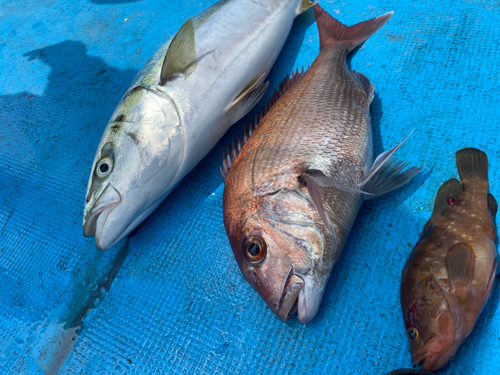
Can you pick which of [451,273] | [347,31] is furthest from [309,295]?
[347,31]

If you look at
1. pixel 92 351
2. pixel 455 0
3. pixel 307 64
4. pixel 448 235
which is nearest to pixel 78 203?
pixel 92 351

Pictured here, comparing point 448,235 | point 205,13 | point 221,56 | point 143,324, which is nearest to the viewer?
point 448,235

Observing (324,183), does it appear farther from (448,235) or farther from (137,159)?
(137,159)

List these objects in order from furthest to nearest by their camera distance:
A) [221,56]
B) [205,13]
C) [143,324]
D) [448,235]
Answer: [205,13] < [221,56] < [143,324] < [448,235]

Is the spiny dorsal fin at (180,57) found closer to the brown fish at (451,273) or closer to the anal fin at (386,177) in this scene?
the anal fin at (386,177)

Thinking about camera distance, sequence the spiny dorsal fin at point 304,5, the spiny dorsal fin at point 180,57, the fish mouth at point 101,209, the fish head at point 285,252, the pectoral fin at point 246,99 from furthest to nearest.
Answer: the spiny dorsal fin at point 304,5 → the pectoral fin at point 246,99 → the spiny dorsal fin at point 180,57 → the fish mouth at point 101,209 → the fish head at point 285,252

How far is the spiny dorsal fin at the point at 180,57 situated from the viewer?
213cm

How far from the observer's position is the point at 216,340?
6.07ft

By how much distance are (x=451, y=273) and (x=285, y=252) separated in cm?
71

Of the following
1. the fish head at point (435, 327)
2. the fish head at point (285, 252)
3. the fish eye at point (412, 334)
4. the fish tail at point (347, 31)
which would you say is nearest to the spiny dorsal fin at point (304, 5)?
the fish tail at point (347, 31)

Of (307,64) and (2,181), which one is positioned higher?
(307,64)

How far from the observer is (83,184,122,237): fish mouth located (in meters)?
1.92

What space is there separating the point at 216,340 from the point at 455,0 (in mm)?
2908

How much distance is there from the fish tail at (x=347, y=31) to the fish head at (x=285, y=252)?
1.37m
